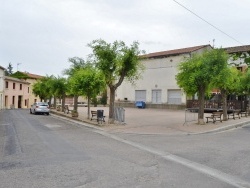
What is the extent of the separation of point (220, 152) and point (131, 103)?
39.4m

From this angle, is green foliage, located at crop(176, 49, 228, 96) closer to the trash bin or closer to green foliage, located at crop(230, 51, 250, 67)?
green foliage, located at crop(230, 51, 250, 67)

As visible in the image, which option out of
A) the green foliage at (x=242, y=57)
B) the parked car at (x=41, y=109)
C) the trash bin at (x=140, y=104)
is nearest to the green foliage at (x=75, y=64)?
the parked car at (x=41, y=109)

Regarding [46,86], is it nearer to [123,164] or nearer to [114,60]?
[114,60]

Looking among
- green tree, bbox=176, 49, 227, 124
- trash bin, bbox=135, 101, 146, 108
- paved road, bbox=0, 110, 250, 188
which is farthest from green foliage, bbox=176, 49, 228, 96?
trash bin, bbox=135, 101, 146, 108

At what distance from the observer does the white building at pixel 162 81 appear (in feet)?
144

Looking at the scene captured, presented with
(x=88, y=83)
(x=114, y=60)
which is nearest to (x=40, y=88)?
(x=88, y=83)

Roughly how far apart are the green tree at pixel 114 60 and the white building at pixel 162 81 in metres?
21.2

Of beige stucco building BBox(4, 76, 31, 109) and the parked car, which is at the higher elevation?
beige stucco building BBox(4, 76, 31, 109)

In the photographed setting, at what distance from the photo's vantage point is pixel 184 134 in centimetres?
1684

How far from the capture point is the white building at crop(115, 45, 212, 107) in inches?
1723

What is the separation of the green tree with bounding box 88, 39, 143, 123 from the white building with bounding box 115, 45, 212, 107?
21.2m

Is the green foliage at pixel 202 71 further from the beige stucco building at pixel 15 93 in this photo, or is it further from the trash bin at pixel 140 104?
the beige stucco building at pixel 15 93

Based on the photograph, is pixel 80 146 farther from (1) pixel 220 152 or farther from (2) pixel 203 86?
(2) pixel 203 86

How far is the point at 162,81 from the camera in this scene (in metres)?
46.1
